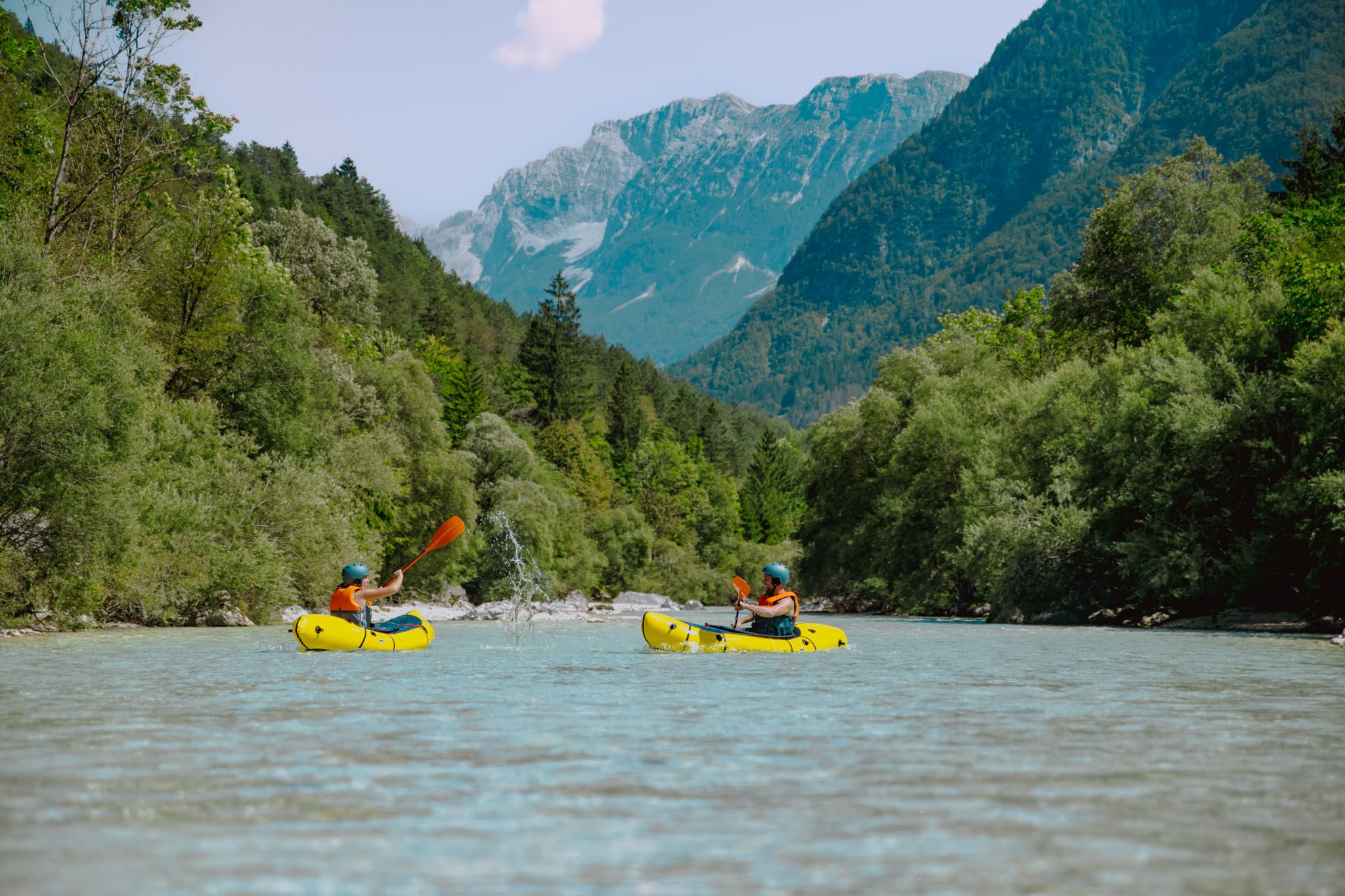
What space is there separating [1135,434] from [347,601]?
23001 mm

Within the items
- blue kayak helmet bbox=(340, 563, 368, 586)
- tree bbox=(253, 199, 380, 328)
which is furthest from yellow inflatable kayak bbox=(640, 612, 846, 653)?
tree bbox=(253, 199, 380, 328)

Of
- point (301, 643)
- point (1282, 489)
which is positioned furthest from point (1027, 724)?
point (1282, 489)

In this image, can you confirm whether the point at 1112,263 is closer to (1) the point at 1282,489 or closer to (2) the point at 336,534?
(1) the point at 1282,489

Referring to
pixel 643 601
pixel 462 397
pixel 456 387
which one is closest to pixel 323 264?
pixel 462 397

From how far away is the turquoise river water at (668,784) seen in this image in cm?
522

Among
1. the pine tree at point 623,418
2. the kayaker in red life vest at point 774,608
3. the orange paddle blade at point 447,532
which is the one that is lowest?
the kayaker in red life vest at point 774,608

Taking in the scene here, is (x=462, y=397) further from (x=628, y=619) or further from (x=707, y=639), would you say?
(x=707, y=639)

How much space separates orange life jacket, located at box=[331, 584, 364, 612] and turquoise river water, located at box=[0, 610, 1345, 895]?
523 centimetres

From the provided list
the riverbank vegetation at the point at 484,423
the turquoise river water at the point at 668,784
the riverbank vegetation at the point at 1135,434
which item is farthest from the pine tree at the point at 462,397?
the turquoise river water at the point at 668,784

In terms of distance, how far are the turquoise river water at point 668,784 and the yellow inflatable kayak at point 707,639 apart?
429 cm

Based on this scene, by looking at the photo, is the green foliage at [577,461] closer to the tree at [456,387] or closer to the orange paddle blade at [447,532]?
the tree at [456,387]

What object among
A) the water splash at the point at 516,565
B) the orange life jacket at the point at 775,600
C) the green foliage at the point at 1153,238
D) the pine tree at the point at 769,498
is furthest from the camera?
the pine tree at the point at 769,498

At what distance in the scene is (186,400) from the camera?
31922mm

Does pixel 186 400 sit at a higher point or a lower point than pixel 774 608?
higher
